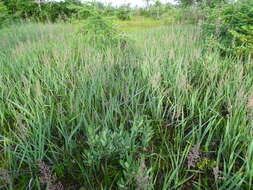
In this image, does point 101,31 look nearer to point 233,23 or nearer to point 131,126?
point 233,23

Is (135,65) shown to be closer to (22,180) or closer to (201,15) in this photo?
(22,180)

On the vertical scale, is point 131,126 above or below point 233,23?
below

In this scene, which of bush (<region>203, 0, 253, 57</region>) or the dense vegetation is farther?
bush (<region>203, 0, 253, 57</region>)

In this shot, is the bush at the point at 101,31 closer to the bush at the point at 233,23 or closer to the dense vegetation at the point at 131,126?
the dense vegetation at the point at 131,126

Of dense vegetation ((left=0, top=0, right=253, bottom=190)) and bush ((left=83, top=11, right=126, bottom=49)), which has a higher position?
bush ((left=83, top=11, right=126, bottom=49))

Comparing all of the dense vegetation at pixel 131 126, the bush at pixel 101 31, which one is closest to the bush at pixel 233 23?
the dense vegetation at pixel 131 126

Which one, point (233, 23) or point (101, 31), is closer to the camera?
point (233, 23)

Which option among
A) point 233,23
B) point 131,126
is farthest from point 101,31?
point 131,126

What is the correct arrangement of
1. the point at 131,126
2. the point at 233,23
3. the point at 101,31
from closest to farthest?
the point at 131,126, the point at 233,23, the point at 101,31

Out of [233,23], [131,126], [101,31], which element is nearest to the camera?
[131,126]

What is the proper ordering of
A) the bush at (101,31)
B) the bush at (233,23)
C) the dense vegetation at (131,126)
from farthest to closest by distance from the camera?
1. the bush at (101,31)
2. the bush at (233,23)
3. the dense vegetation at (131,126)

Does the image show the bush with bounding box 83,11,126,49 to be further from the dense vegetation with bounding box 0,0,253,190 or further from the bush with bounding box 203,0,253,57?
the bush with bounding box 203,0,253,57

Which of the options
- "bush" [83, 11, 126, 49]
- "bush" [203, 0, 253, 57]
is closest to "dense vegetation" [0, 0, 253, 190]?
"bush" [203, 0, 253, 57]

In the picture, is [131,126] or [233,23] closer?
[131,126]
